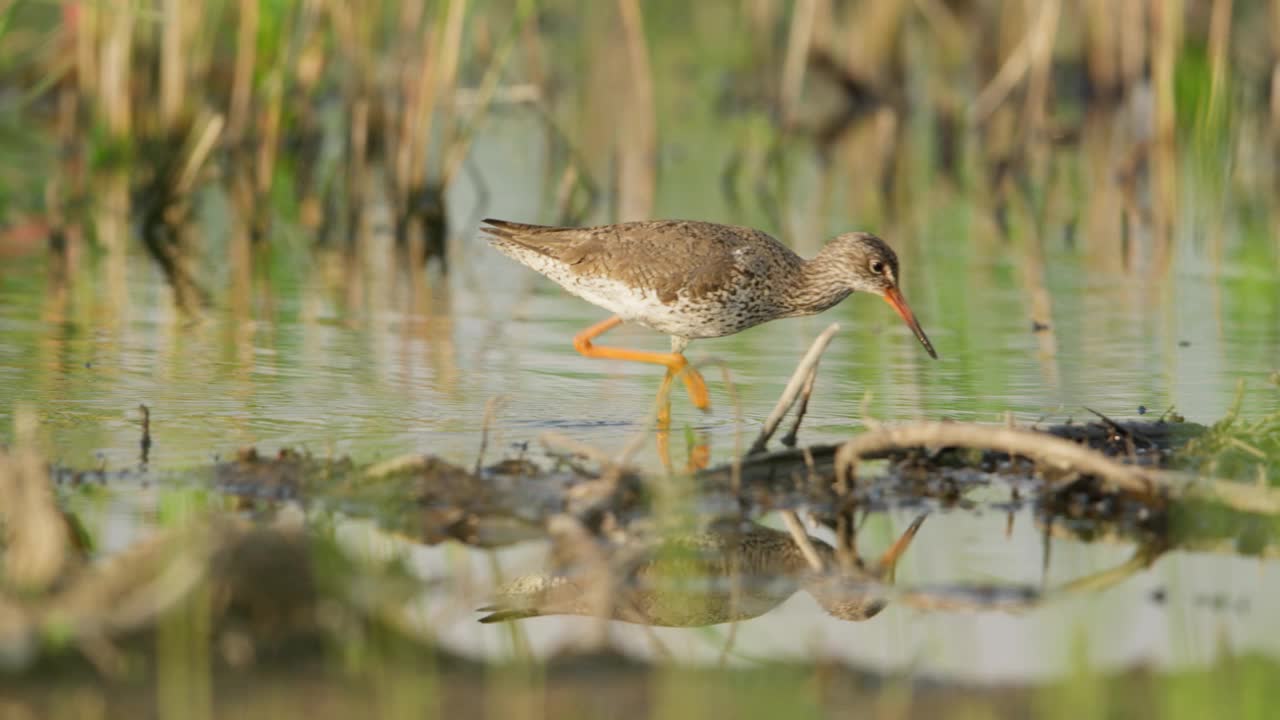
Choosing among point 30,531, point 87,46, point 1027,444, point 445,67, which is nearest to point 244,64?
point 87,46

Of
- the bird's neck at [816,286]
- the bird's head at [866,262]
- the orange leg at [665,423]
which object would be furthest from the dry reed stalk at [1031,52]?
the orange leg at [665,423]

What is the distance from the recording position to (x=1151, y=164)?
1500cm

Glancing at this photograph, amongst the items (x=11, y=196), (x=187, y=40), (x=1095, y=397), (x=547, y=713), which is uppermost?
(x=187, y=40)

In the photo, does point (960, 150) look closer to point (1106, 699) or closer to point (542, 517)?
point (542, 517)

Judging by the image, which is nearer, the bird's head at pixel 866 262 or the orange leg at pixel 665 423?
the orange leg at pixel 665 423

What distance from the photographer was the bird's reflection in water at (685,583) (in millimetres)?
4852

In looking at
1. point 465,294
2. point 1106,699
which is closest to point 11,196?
point 465,294

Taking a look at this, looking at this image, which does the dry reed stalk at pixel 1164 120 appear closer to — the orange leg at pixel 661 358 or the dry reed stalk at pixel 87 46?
the orange leg at pixel 661 358

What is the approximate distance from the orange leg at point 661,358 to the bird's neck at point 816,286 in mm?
566

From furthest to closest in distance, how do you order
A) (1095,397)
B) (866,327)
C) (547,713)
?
(866,327), (1095,397), (547,713)

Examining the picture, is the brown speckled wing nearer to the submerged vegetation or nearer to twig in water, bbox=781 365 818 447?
the submerged vegetation

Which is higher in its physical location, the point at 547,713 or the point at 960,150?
the point at 960,150

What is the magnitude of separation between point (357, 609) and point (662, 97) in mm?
15936

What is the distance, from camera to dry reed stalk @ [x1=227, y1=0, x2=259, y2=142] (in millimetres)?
11977
